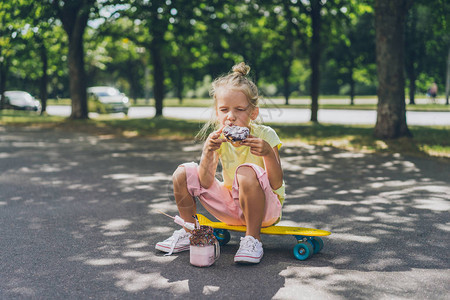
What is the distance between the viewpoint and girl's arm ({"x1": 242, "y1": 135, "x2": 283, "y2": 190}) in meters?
3.47

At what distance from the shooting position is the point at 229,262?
3688 millimetres

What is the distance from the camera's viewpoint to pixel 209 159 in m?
3.68

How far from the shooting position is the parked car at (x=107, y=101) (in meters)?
27.8

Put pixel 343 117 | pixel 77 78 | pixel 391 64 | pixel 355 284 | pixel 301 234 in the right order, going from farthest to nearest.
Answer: pixel 343 117
pixel 77 78
pixel 391 64
pixel 301 234
pixel 355 284

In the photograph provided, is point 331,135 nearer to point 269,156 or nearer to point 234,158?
point 234,158

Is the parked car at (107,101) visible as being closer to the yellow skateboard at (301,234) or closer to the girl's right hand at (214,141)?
the yellow skateboard at (301,234)

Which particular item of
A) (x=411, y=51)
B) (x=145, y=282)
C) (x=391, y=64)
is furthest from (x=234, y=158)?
(x=411, y=51)

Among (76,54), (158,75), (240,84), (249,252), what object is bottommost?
(249,252)

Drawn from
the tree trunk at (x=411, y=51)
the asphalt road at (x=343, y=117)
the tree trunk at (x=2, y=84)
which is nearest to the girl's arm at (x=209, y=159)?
the asphalt road at (x=343, y=117)

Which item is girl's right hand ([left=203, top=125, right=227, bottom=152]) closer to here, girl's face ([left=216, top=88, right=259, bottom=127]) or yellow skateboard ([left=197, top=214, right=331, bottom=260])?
girl's face ([left=216, top=88, right=259, bottom=127])

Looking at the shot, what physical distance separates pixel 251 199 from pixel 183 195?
515 millimetres

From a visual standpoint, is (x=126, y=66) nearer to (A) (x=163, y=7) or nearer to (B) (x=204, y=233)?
(A) (x=163, y=7)

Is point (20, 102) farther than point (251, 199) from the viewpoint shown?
Yes

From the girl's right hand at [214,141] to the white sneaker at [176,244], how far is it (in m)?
0.74
